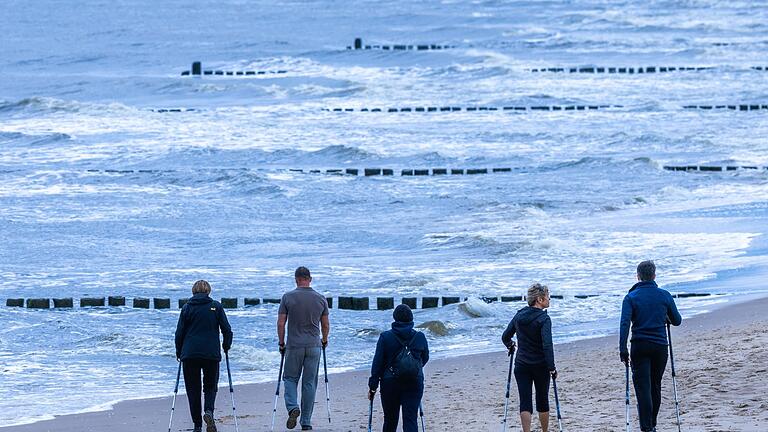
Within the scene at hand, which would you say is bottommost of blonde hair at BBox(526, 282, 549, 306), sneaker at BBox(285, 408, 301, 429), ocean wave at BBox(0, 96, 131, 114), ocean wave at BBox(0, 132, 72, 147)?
sneaker at BBox(285, 408, 301, 429)

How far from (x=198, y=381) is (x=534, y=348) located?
9.30ft

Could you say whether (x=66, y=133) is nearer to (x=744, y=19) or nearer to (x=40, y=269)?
(x=40, y=269)

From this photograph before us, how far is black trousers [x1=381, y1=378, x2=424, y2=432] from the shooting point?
10586mm

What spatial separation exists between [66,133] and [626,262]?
2697 centimetres

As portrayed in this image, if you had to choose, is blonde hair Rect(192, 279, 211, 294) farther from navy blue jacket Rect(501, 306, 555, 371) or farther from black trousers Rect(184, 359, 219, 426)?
navy blue jacket Rect(501, 306, 555, 371)

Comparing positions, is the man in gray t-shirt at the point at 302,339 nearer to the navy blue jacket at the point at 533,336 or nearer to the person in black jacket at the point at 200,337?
the person in black jacket at the point at 200,337

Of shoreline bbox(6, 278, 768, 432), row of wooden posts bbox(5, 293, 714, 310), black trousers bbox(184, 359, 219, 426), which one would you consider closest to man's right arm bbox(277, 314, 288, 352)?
black trousers bbox(184, 359, 219, 426)

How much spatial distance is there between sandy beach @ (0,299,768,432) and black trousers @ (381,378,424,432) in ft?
5.11

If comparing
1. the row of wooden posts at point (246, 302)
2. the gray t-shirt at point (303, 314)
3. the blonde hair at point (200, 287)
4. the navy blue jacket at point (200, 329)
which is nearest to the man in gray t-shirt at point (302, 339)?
the gray t-shirt at point (303, 314)

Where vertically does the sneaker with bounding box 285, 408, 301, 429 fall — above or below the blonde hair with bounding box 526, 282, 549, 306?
below

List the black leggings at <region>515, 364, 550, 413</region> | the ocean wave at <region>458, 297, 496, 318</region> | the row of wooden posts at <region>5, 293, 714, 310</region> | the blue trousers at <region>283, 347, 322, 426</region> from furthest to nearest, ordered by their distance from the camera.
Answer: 1. the row of wooden posts at <region>5, 293, 714, 310</region>
2. the ocean wave at <region>458, 297, 496, 318</region>
3. the blue trousers at <region>283, 347, 322, 426</region>
4. the black leggings at <region>515, 364, 550, 413</region>

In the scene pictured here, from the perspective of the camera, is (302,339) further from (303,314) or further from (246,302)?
(246,302)

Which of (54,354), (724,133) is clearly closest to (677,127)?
(724,133)

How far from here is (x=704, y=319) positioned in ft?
54.9
